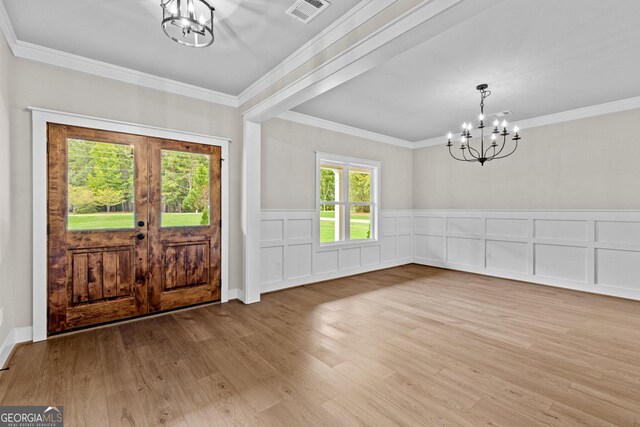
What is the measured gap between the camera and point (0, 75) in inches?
94.1

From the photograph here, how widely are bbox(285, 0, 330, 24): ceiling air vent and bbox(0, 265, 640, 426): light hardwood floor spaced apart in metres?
2.84

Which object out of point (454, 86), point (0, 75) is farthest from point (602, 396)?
point (0, 75)

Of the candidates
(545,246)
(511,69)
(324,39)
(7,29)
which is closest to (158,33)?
(7,29)

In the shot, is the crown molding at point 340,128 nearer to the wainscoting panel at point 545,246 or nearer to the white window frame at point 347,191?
the white window frame at point 347,191

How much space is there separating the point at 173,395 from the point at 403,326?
2.27 m

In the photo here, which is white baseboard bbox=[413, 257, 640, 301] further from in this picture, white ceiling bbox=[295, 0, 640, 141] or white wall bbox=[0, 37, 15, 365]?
white wall bbox=[0, 37, 15, 365]

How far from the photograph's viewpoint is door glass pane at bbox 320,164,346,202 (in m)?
5.33

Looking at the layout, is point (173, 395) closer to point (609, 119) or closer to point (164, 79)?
point (164, 79)

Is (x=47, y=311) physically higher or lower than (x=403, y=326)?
higher

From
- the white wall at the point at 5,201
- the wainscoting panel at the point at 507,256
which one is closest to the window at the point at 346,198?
the wainscoting panel at the point at 507,256

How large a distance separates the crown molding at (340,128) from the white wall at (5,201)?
294cm

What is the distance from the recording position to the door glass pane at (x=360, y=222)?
576 cm

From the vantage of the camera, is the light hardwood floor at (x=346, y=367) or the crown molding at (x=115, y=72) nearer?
the light hardwood floor at (x=346, y=367)

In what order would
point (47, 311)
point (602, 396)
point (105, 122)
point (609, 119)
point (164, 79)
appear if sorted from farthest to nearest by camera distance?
point (609, 119)
point (164, 79)
point (105, 122)
point (47, 311)
point (602, 396)
